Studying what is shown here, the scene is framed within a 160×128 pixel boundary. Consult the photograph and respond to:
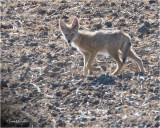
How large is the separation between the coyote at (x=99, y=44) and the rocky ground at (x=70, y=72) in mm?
280

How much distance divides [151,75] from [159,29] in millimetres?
2381

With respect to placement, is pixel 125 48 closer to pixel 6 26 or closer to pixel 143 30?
pixel 143 30

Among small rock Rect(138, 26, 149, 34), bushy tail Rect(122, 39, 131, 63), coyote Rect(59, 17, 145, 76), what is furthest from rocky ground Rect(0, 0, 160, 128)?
bushy tail Rect(122, 39, 131, 63)

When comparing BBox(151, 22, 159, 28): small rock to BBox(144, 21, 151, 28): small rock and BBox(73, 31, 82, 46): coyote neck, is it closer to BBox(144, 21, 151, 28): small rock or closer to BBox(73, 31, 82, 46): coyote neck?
BBox(144, 21, 151, 28): small rock

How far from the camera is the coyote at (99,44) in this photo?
902 centimetres

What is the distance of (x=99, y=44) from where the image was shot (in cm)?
917

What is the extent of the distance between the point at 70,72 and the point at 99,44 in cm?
93

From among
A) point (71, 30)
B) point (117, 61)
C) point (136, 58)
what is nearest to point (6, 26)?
point (71, 30)

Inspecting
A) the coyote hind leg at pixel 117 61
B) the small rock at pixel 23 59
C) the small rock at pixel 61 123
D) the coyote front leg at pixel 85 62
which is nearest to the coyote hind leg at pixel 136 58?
the coyote hind leg at pixel 117 61

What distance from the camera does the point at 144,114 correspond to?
7.14 meters

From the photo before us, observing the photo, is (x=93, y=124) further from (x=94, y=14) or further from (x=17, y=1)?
(x=17, y=1)

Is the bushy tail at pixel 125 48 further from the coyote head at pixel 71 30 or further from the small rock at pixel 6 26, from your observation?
the small rock at pixel 6 26

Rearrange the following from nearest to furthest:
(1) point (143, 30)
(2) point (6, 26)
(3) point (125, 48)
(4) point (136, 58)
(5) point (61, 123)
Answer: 1. (5) point (61, 123)
2. (3) point (125, 48)
3. (4) point (136, 58)
4. (1) point (143, 30)
5. (2) point (6, 26)

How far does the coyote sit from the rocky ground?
0.28 meters
